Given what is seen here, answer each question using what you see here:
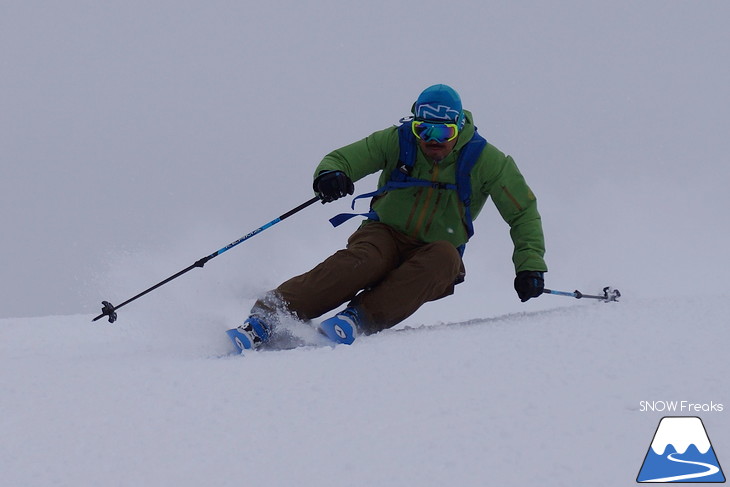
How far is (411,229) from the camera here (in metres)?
4.37

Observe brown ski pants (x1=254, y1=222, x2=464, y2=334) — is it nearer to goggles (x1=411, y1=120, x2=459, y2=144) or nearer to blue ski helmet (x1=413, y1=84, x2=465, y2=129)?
goggles (x1=411, y1=120, x2=459, y2=144)

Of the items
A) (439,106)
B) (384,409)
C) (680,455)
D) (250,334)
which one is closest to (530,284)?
(439,106)

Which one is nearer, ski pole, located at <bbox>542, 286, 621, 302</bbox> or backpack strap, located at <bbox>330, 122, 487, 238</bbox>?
backpack strap, located at <bbox>330, 122, 487, 238</bbox>

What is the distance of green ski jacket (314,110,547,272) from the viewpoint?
13.9ft

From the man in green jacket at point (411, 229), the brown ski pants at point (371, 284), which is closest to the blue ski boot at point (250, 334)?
the man in green jacket at point (411, 229)

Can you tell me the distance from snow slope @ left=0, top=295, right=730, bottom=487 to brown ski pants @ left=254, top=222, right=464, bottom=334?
1.89ft

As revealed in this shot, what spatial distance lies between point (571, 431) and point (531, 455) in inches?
7.3

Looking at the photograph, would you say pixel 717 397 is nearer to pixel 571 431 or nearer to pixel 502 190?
pixel 571 431

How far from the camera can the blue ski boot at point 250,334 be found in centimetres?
356

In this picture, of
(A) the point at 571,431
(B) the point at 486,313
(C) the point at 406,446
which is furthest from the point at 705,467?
(B) the point at 486,313

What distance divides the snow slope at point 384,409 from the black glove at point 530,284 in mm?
832

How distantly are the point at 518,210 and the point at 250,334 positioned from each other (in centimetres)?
180

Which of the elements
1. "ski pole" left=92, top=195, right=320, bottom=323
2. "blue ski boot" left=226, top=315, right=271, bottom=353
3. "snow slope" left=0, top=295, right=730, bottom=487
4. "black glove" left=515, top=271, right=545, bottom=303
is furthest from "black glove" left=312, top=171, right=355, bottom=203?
"black glove" left=515, top=271, right=545, bottom=303

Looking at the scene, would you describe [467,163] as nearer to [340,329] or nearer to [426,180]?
[426,180]
